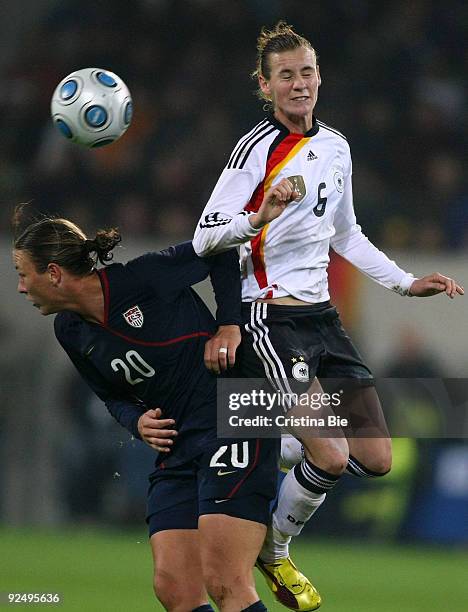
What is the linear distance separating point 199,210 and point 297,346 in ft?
17.6

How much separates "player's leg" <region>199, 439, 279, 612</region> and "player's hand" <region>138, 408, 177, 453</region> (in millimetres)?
148

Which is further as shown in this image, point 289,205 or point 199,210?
point 199,210

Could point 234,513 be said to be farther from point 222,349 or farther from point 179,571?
point 222,349

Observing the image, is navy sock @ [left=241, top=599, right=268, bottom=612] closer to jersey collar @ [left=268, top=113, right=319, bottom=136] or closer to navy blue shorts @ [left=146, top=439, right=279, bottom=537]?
navy blue shorts @ [left=146, top=439, right=279, bottom=537]

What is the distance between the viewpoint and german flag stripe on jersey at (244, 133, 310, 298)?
15.3ft

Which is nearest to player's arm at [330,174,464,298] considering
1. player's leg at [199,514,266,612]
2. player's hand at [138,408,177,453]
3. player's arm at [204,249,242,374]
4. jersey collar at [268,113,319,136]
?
jersey collar at [268,113,319,136]

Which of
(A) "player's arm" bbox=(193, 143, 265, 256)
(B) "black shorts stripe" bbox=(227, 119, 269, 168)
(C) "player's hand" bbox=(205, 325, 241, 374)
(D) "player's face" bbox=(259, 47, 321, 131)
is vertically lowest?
(C) "player's hand" bbox=(205, 325, 241, 374)

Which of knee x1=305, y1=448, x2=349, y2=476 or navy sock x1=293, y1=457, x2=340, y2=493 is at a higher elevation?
knee x1=305, y1=448, x2=349, y2=476

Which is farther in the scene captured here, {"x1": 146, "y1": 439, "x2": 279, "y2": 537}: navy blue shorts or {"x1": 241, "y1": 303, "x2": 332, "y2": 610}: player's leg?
{"x1": 241, "y1": 303, "x2": 332, "y2": 610}: player's leg

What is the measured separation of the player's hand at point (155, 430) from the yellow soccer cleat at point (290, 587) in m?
0.80

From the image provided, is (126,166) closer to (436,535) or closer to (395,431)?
(395,431)

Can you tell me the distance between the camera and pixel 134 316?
4.41 metres

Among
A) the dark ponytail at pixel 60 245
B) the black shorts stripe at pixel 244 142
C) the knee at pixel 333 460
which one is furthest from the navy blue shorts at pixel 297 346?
the dark ponytail at pixel 60 245

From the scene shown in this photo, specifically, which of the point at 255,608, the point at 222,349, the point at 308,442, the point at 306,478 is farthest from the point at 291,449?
the point at 255,608
